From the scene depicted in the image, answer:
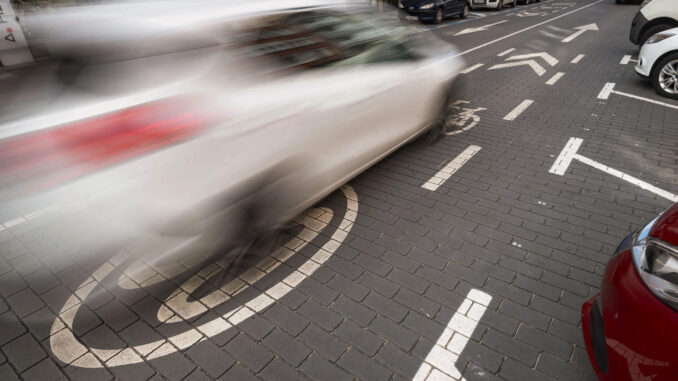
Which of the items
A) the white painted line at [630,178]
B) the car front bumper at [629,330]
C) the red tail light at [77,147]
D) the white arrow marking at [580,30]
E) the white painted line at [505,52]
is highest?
the red tail light at [77,147]

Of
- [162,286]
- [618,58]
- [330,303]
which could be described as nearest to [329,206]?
[330,303]

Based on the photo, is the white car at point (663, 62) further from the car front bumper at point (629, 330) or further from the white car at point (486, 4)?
the white car at point (486, 4)

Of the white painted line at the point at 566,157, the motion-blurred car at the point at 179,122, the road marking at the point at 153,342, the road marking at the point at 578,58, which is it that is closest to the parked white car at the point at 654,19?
the road marking at the point at 578,58

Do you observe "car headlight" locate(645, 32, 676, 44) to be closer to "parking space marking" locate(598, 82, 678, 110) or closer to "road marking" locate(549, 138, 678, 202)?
"parking space marking" locate(598, 82, 678, 110)

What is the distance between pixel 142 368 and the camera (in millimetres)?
2449

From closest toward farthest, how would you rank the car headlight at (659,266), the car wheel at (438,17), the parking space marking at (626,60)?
the car headlight at (659,266), the parking space marking at (626,60), the car wheel at (438,17)

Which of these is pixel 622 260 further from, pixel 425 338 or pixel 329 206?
pixel 329 206

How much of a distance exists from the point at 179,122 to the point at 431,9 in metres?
16.8

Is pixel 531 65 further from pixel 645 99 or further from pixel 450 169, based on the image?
pixel 450 169

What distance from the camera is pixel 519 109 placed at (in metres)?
7.16

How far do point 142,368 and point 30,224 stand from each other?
2310 millimetres

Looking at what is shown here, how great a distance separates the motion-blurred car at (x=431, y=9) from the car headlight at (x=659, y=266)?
16.6m

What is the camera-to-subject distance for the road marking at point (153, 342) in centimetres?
251

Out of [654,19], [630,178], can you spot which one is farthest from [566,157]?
[654,19]
